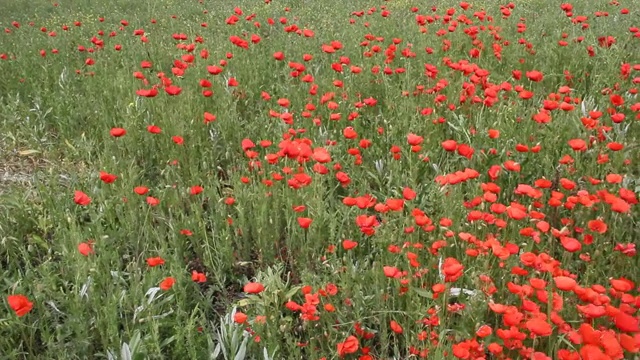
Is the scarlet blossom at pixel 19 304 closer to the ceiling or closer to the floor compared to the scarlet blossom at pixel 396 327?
closer to the ceiling

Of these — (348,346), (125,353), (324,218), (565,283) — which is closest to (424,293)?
(348,346)

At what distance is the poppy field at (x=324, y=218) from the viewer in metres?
2.24

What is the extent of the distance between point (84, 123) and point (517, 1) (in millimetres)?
8191

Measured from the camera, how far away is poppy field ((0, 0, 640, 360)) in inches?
88.4

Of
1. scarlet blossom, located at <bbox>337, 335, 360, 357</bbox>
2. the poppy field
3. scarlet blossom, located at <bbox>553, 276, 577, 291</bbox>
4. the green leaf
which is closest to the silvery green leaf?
the poppy field

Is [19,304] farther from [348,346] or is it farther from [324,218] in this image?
[324,218]

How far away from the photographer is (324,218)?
2.88m

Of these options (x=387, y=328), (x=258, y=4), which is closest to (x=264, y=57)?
Answer: (x=387, y=328)

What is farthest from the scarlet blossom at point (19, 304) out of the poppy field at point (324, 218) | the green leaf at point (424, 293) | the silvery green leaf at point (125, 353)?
the green leaf at point (424, 293)

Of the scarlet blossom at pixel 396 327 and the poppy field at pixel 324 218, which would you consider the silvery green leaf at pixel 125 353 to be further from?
the scarlet blossom at pixel 396 327

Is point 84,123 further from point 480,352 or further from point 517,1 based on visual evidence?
point 517,1

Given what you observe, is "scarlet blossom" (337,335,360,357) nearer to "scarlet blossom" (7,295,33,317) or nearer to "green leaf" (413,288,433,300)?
"green leaf" (413,288,433,300)

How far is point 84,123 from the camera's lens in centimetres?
454

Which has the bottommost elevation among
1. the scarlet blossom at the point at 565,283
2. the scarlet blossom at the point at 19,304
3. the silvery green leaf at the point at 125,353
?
the silvery green leaf at the point at 125,353
